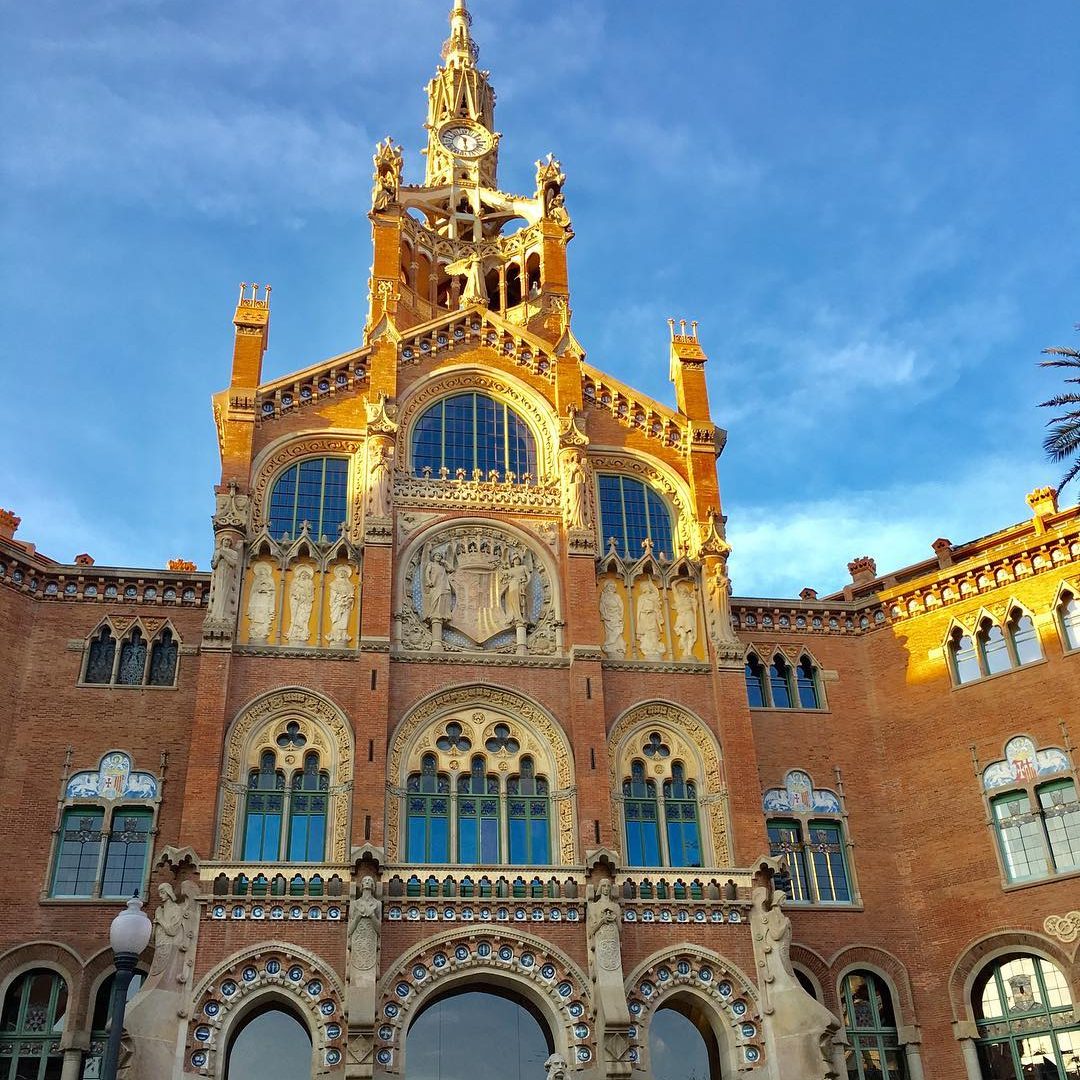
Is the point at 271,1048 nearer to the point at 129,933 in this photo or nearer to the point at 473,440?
the point at 129,933

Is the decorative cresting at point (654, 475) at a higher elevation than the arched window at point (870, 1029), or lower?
higher

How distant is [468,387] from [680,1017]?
63.3 feet

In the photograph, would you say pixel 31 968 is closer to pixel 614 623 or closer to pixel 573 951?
pixel 573 951

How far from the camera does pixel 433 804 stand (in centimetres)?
3206

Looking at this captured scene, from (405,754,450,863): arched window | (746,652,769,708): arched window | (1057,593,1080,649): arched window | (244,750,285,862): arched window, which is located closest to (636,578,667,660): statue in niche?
(746,652,769,708): arched window

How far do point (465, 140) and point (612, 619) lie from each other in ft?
94.6

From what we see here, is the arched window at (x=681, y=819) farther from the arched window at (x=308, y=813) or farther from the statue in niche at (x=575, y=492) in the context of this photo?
the arched window at (x=308, y=813)

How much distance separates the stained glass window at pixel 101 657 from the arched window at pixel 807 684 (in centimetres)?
2000

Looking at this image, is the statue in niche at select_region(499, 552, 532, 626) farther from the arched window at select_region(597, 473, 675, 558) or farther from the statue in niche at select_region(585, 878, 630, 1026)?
the statue in niche at select_region(585, 878, 630, 1026)

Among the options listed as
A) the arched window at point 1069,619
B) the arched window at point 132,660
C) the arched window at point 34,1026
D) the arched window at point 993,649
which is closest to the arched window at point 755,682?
the arched window at point 993,649

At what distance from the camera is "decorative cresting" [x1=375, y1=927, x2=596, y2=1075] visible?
28.5m

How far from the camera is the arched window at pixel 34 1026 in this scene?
3003 centimetres

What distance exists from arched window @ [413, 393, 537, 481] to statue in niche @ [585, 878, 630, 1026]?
13123 mm

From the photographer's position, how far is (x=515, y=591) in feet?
114
